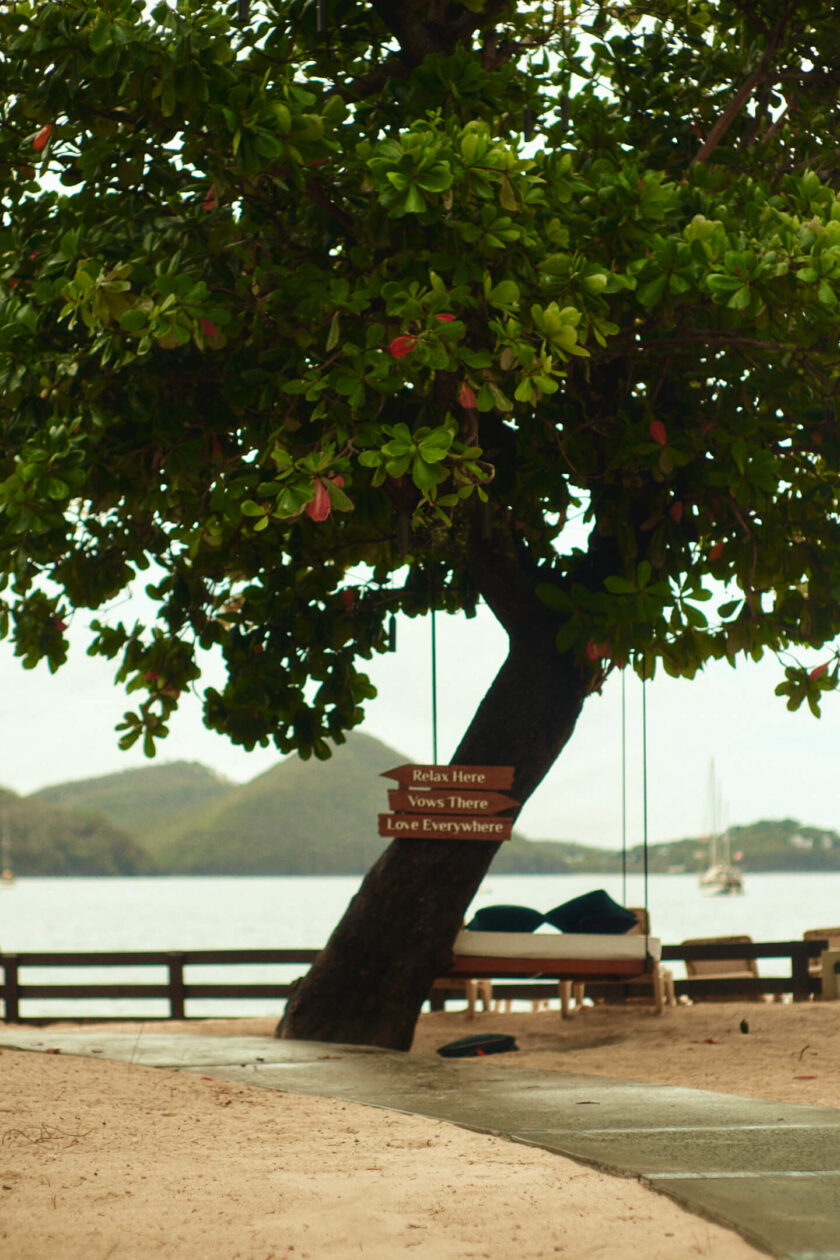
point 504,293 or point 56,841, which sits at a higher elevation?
point 504,293

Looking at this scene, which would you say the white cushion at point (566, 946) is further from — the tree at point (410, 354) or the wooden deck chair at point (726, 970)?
the wooden deck chair at point (726, 970)

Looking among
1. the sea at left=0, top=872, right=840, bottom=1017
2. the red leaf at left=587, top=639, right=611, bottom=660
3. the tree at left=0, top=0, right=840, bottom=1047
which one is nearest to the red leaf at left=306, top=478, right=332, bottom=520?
the tree at left=0, top=0, right=840, bottom=1047

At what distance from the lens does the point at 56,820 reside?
155 metres

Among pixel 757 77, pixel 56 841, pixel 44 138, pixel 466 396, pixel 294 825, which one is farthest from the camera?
pixel 294 825

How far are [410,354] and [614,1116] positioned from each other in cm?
382

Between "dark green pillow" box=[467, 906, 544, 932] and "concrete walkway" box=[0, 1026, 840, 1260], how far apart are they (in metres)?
0.92

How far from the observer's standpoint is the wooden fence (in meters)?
12.4

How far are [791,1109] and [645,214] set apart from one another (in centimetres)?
474

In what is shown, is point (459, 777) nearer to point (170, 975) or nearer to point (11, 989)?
point (170, 975)

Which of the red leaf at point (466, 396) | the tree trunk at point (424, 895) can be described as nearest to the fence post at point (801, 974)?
the tree trunk at point (424, 895)

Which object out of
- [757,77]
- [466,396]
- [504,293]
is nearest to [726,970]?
[757,77]

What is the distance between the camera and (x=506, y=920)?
388 inches

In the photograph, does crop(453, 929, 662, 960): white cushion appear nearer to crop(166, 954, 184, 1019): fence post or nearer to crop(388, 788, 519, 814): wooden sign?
crop(388, 788, 519, 814): wooden sign

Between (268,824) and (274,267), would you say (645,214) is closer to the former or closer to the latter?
(274,267)
